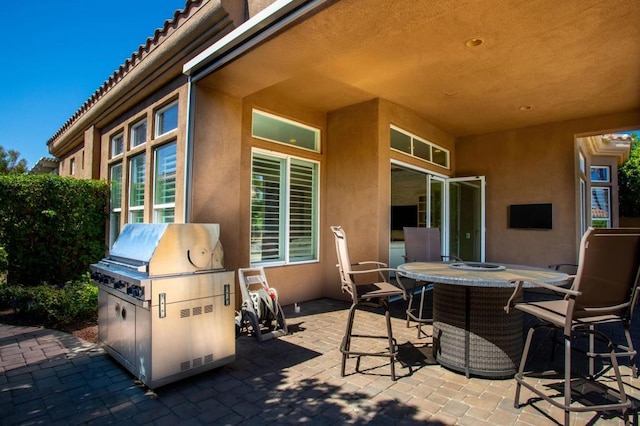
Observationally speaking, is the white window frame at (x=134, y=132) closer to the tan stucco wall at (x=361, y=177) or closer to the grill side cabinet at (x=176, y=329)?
the tan stucco wall at (x=361, y=177)

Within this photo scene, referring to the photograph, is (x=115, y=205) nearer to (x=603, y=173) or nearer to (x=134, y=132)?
(x=134, y=132)

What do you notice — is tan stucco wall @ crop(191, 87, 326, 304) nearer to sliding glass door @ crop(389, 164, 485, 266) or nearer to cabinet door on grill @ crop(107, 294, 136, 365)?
cabinet door on grill @ crop(107, 294, 136, 365)

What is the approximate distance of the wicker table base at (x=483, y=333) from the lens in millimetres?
2848

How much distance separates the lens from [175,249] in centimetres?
278

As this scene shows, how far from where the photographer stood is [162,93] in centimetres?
488

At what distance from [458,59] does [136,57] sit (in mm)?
Answer: 4443

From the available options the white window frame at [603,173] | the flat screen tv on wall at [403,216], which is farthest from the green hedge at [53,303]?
the white window frame at [603,173]

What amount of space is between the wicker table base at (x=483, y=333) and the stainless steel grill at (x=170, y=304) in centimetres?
193

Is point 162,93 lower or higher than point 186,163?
higher

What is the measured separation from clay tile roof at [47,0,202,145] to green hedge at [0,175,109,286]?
1789 mm

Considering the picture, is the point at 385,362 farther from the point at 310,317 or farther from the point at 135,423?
the point at 135,423

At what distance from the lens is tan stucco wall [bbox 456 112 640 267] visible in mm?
6324

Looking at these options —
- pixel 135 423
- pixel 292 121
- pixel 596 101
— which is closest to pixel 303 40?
pixel 292 121

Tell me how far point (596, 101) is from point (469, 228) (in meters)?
3.20
